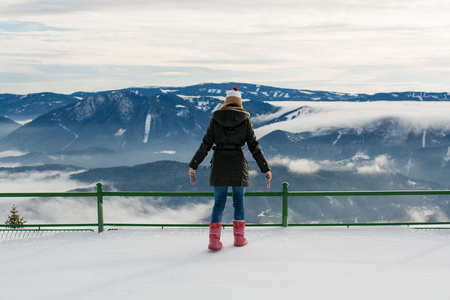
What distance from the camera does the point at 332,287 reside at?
4844 mm

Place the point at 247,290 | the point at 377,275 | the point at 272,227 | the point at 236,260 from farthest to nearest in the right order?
the point at 272,227 → the point at 236,260 → the point at 377,275 → the point at 247,290

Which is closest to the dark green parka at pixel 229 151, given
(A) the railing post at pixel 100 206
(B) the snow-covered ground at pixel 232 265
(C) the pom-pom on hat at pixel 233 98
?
(C) the pom-pom on hat at pixel 233 98

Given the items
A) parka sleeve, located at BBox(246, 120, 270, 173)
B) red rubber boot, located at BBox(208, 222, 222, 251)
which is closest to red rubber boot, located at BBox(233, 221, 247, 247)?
red rubber boot, located at BBox(208, 222, 222, 251)

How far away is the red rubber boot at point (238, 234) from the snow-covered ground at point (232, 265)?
0.09 meters

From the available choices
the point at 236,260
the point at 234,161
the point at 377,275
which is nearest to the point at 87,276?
the point at 236,260

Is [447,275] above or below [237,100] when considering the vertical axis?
below

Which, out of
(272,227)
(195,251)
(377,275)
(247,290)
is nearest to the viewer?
(247,290)

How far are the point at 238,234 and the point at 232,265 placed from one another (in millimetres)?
795

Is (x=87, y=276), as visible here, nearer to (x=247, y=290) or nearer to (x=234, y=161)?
(x=247, y=290)

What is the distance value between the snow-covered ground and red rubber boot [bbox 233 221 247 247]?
90 mm

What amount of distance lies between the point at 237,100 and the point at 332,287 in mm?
2647

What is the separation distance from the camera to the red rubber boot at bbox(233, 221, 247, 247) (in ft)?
20.2

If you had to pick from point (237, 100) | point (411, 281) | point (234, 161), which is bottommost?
point (411, 281)

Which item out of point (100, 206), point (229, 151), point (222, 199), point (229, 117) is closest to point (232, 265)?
point (222, 199)
